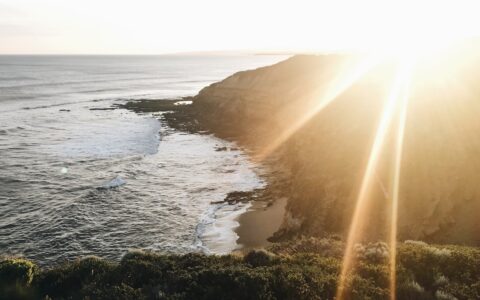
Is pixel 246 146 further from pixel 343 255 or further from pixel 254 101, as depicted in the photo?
pixel 343 255

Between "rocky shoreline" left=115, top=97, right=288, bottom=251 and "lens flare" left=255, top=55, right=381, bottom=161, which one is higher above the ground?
"lens flare" left=255, top=55, right=381, bottom=161

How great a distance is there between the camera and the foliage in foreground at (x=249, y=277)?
39.9ft

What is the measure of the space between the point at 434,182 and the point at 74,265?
65.4 ft

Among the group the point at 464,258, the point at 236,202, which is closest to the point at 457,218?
the point at 464,258

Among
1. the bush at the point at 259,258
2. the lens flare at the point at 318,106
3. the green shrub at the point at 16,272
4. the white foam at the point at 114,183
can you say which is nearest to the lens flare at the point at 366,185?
the bush at the point at 259,258

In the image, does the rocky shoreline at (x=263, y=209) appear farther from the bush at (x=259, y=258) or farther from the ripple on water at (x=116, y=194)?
the bush at (x=259, y=258)

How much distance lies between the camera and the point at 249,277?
12.6 meters

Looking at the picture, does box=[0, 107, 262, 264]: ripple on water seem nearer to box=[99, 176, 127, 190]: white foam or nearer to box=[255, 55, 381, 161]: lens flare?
box=[99, 176, 127, 190]: white foam

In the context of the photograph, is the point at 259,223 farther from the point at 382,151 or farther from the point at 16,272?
the point at 16,272

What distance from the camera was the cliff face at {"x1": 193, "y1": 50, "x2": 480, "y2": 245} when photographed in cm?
2345

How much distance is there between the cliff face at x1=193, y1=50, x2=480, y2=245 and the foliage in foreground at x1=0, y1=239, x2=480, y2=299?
8000 mm

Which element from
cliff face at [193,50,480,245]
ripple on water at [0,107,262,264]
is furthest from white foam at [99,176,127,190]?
cliff face at [193,50,480,245]

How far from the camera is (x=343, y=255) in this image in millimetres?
15891

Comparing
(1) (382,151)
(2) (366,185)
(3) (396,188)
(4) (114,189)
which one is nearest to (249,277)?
(2) (366,185)
